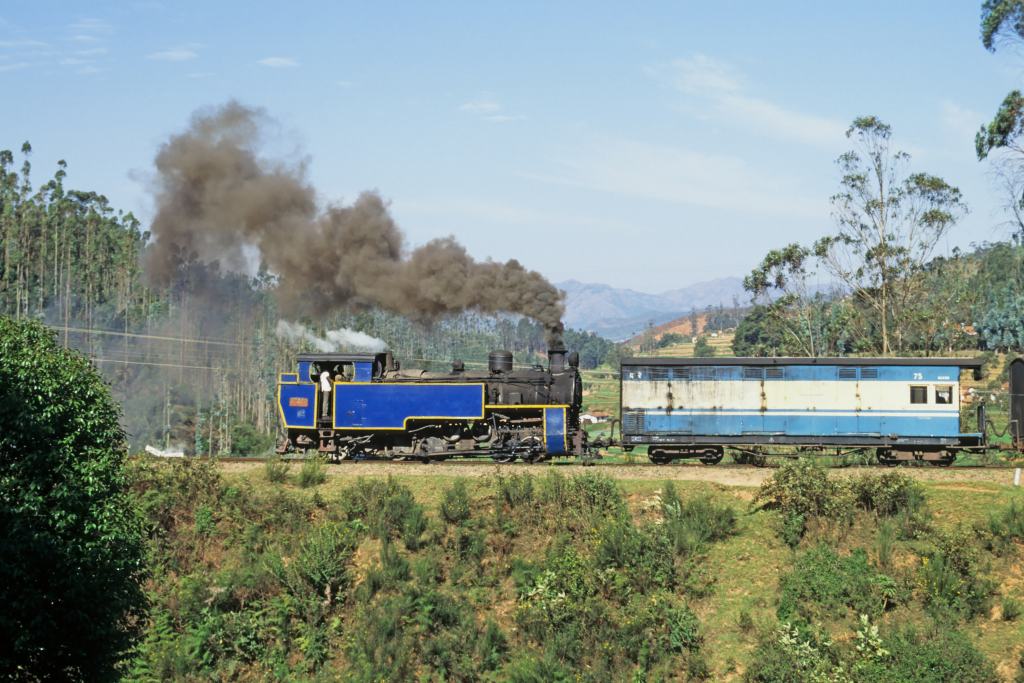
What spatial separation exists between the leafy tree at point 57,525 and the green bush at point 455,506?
839 centimetres

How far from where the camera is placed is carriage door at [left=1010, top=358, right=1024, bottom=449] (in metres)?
32.6

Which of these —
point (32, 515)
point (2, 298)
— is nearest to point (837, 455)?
point (32, 515)

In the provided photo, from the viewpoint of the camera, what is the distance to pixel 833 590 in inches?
854

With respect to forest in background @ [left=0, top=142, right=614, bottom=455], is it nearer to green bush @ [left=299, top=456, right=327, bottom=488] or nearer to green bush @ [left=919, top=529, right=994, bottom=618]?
green bush @ [left=299, top=456, right=327, bottom=488]

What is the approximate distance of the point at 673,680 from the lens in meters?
20.8

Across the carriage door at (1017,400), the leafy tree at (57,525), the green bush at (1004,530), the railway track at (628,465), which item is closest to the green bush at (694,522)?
the railway track at (628,465)

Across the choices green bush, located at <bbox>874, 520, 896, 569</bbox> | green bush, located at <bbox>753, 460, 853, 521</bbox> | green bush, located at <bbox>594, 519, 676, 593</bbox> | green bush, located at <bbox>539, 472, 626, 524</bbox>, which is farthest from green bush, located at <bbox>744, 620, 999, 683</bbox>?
green bush, located at <bbox>539, 472, 626, 524</bbox>

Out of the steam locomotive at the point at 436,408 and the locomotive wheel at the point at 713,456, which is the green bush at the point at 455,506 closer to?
the steam locomotive at the point at 436,408

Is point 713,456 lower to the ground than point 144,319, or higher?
lower

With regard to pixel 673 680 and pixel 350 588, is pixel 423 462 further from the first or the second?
pixel 673 680

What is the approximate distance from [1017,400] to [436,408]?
1969 cm

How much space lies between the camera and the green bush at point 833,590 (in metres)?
21.4

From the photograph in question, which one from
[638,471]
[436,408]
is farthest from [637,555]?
[436,408]

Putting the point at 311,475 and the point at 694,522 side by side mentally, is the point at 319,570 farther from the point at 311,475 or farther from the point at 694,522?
the point at 694,522
